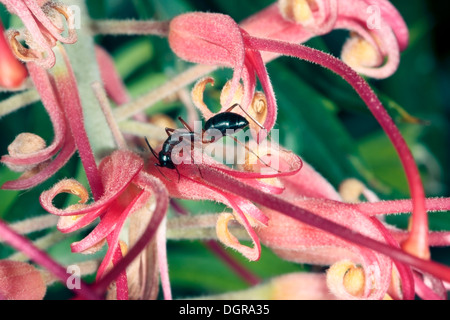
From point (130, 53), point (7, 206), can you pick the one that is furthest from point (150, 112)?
point (7, 206)

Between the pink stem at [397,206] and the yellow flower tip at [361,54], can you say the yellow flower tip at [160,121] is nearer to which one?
the yellow flower tip at [361,54]

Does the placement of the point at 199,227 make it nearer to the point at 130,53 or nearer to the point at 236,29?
the point at 236,29

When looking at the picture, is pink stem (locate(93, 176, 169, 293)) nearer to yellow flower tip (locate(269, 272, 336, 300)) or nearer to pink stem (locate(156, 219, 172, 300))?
pink stem (locate(156, 219, 172, 300))

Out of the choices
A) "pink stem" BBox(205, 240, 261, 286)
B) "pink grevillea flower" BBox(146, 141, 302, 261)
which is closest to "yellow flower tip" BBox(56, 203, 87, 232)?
"pink grevillea flower" BBox(146, 141, 302, 261)

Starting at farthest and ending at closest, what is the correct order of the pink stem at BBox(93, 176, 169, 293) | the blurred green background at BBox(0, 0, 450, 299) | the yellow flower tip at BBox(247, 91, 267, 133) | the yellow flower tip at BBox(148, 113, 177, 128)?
the yellow flower tip at BBox(148, 113, 177, 128)
the blurred green background at BBox(0, 0, 450, 299)
the yellow flower tip at BBox(247, 91, 267, 133)
the pink stem at BBox(93, 176, 169, 293)

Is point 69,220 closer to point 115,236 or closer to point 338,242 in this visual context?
point 115,236

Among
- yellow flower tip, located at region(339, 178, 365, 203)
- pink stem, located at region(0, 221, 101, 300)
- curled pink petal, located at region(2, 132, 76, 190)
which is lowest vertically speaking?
pink stem, located at region(0, 221, 101, 300)

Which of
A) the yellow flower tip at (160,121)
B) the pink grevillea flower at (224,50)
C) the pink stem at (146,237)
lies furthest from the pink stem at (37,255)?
the yellow flower tip at (160,121)

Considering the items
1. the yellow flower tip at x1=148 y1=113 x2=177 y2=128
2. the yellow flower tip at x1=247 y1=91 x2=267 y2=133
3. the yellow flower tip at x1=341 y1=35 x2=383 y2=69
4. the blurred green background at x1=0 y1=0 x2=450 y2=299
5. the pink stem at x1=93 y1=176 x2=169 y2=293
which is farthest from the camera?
the yellow flower tip at x1=148 y1=113 x2=177 y2=128

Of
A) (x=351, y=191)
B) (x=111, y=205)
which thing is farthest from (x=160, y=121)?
(x=111, y=205)
